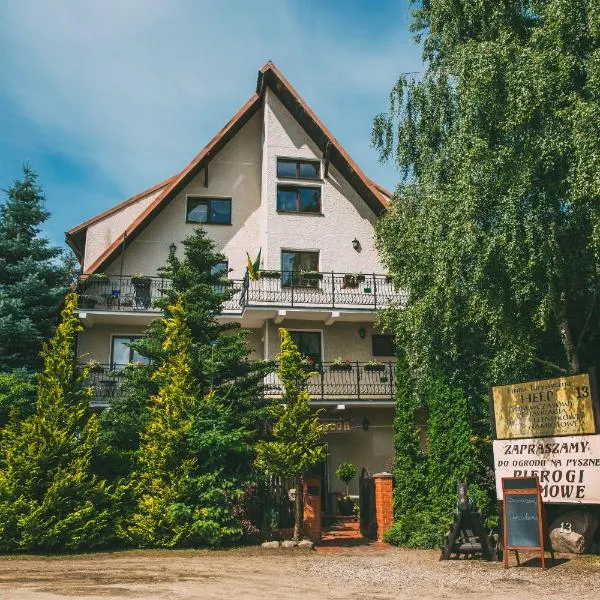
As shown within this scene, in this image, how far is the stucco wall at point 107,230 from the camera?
24.5m

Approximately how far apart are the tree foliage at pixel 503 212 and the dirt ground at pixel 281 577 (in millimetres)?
3540

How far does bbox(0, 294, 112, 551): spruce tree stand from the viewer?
13.3m

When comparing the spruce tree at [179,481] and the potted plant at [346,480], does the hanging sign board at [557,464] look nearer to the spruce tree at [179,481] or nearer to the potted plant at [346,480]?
the spruce tree at [179,481]

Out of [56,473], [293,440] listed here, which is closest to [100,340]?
[56,473]

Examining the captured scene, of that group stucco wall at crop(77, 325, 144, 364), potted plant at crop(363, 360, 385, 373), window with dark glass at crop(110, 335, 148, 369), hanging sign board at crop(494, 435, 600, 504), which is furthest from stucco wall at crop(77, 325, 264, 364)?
hanging sign board at crop(494, 435, 600, 504)

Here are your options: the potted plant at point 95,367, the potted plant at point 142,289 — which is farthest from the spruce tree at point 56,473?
the potted plant at point 142,289

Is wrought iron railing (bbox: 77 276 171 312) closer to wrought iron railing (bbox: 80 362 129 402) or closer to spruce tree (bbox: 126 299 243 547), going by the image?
wrought iron railing (bbox: 80 362 129 402)

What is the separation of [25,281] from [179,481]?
31.2 feet

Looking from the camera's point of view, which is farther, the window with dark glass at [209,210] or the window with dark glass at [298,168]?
the window with dark glass at [298,168]

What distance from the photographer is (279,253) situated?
23.6 metres

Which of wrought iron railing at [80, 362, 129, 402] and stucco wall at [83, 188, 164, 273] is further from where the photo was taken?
stucco wall at [83, 188, 164, 273]

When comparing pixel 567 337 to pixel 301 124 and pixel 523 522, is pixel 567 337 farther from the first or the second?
pixel 301 124

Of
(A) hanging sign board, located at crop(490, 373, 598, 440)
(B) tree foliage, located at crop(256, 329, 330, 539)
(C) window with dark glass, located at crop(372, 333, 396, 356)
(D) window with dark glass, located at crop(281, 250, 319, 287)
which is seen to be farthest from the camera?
(C) window with dark glass, located at crop(372, 333, 396, 356)

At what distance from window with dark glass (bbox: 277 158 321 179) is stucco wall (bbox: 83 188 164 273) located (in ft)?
18.8
